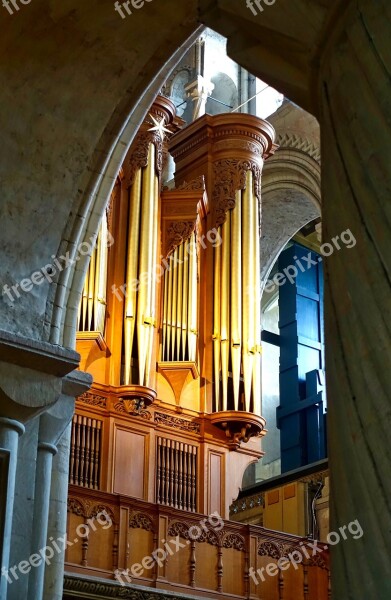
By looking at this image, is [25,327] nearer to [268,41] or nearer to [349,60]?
[268,41]

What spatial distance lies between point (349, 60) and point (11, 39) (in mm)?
2601

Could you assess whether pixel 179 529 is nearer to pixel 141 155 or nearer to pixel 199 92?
pixel 141 155

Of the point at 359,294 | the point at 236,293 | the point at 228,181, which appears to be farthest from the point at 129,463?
the point at 359,294

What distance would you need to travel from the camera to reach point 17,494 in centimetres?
519

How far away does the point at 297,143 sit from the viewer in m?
14.2

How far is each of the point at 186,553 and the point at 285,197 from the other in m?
6.30

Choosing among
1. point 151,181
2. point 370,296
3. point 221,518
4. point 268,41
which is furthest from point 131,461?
point 370,296

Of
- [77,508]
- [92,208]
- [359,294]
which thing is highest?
[77,508]

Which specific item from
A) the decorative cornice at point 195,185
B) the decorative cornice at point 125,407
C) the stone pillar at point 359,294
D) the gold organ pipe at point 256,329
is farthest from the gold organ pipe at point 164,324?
the stone pillar at point 359,294

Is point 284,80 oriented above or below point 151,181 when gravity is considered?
below

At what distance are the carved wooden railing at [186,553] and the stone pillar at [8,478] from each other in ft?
13.3

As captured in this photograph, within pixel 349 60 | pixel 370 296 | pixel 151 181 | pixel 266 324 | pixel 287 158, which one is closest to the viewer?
pixel 370 296

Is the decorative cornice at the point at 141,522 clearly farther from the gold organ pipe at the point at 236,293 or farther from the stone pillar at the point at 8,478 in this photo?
the stone pillar at the point at 8,478

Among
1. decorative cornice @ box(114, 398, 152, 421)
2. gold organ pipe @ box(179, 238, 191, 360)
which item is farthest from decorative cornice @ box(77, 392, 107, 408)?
gold organ pipe @ box(179, 238, 191, 360)
